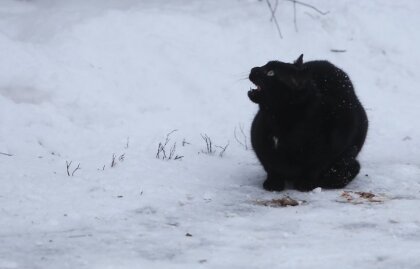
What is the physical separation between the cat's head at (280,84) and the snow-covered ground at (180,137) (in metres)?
0.77

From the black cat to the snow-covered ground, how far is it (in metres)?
0.24

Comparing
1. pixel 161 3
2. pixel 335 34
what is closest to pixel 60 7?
pixel 161 3

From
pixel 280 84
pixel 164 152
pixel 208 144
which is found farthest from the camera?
pixel 208 144

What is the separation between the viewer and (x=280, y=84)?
5391 mm

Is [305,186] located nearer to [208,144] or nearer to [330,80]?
[330,80]

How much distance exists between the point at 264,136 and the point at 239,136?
1.85 meters

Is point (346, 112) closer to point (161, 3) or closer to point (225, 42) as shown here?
point (225, 42)

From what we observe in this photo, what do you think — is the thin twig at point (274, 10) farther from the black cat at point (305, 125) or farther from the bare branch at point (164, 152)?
the black cat at point (305, 125)

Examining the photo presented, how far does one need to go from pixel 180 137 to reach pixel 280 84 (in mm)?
1975

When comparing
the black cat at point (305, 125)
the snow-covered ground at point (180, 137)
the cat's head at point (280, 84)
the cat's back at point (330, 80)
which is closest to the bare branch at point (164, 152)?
the snow-covered ground at point (180, 137)

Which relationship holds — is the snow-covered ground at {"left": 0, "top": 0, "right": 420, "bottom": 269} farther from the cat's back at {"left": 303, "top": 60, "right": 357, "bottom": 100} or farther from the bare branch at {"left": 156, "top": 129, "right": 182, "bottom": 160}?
the cat's back at {"left": 303, "top": 60, "right": 357, "bottom": 100}

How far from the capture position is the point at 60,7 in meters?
9.30

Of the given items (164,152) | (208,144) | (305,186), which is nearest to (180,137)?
(208,144)

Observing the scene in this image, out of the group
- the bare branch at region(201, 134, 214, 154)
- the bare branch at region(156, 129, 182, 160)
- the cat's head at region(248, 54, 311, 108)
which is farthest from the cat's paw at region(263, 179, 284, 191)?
the bare branch at region(201, 134, 214, 154)
